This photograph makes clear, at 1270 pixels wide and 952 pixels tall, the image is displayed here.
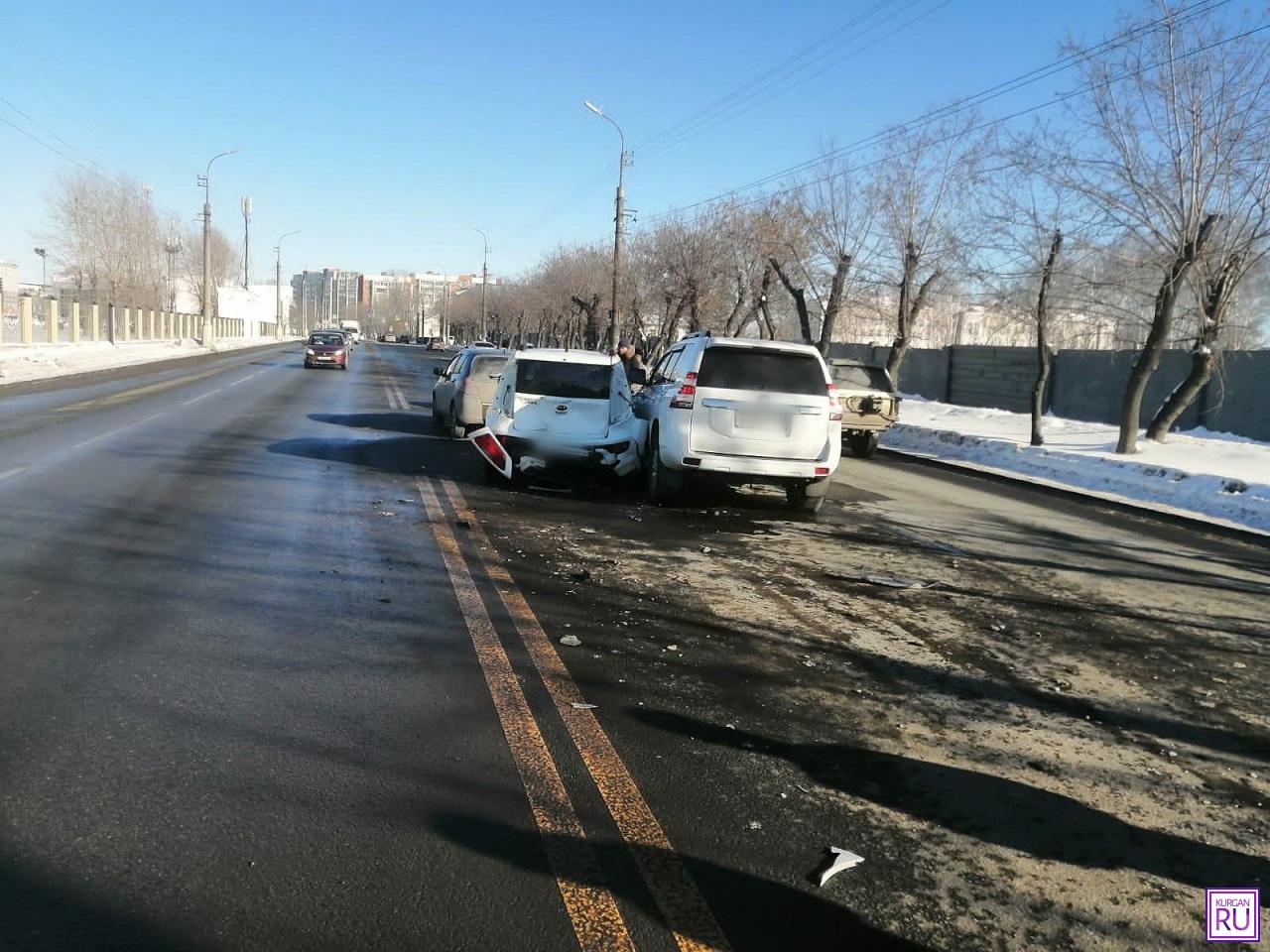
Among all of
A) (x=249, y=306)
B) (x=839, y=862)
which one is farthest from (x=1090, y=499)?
(x=249, y=306)

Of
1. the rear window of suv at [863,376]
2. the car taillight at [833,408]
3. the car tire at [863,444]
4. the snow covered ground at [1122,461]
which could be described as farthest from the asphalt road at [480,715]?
the rear window of suv at [863,376]

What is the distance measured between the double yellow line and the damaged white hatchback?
527 centimetres

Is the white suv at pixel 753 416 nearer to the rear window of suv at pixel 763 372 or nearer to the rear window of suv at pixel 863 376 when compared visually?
the rear window of suv at pixel 763 372

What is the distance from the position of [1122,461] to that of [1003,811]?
49.3ft

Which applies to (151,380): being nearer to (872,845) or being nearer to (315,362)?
(315,362)

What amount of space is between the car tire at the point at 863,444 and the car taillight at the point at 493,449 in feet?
32.7

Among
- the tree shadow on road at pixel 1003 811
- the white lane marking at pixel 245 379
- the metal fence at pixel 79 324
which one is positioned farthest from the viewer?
the metal fence at pixel 79 324

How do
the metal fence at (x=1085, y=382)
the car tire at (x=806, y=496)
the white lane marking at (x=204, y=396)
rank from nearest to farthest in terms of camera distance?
the car tire at (x=806, y=496)
the white lane marking at (x=204, y=396)
the metal fence at (x=1085, y=382)

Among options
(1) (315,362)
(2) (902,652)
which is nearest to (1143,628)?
(2) (902,652)

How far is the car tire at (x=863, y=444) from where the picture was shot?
64.2ft

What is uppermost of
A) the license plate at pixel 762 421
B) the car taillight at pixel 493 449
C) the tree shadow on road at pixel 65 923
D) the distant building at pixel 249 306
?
the distant building at pixel 249 306

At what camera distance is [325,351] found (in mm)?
40844

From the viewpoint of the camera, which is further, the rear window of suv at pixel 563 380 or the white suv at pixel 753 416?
the rear window of suv at pixel 563 380

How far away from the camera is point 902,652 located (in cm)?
589
